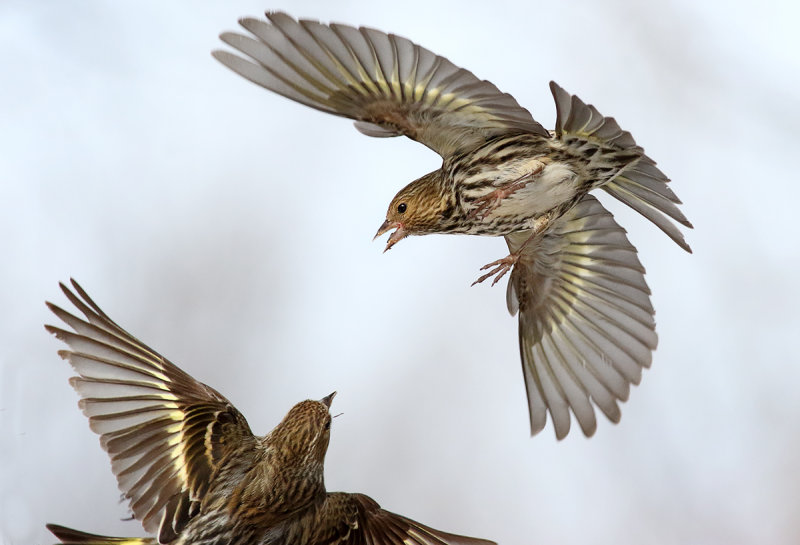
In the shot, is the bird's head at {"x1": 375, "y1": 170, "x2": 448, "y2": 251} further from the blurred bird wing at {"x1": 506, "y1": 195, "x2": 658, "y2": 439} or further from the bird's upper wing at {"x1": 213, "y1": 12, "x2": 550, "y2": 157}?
the blurred bird wing at {"x1": 506, "y1": 195, "x2": 658, "y2": 439}

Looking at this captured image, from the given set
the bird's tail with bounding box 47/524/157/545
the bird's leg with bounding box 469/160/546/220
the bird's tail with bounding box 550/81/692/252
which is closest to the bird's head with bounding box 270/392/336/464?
the bird's tail with bounding box 47/524/157/545

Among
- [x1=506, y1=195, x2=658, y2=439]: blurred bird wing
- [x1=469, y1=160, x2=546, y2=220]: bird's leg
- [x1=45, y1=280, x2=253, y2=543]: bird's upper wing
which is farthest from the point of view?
[x1=506, y1=195, x2=658, y2=439]: blurred bird wing

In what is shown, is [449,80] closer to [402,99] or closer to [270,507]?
[402,99]

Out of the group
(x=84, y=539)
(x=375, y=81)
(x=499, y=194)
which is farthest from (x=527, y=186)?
(x=84, y=539)

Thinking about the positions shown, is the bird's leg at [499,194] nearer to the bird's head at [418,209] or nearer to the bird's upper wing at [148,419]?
the bird's head at [418,209]

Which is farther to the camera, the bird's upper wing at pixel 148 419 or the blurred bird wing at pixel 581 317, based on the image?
the blurred bird wing at pixel 581 317

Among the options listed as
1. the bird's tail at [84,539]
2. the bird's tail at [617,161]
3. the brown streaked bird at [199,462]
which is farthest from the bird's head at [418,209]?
the bird's tail at [84,539]
